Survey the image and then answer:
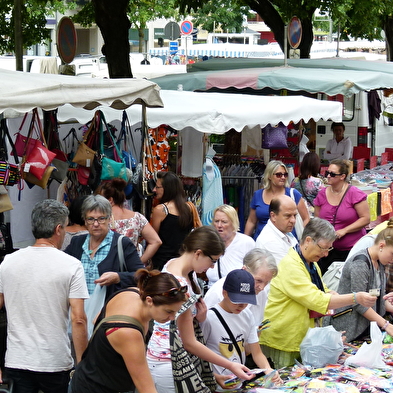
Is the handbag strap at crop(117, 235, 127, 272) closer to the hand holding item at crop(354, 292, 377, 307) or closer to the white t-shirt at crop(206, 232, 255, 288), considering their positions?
the white t-shirt at crop(206, 232, 255, 288)

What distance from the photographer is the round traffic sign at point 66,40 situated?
9545 millimetres

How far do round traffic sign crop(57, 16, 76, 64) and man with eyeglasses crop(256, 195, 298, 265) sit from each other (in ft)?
13.9

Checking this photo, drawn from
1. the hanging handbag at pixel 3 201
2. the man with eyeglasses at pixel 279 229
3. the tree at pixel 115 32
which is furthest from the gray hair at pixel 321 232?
the tree at pixel 115 32

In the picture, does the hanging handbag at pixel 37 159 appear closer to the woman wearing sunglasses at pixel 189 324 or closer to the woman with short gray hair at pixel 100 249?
the woman with short gray hair at pixel 100 249

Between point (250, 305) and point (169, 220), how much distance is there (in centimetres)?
218

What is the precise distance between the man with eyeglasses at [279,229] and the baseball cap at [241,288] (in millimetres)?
1928

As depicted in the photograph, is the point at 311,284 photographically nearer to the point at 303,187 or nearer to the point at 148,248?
the point at 148,248

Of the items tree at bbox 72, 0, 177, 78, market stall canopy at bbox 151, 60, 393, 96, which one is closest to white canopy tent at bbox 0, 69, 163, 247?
market stall canopy at bbox 151, 60, 393, 96

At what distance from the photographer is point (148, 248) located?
6.61 meters

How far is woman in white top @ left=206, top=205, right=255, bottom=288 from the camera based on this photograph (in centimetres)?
639

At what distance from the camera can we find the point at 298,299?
5.27 meters

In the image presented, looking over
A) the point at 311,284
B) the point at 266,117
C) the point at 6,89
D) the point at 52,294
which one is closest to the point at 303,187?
the point at 266,117

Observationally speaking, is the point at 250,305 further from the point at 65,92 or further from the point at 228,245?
A: the point at 65,92

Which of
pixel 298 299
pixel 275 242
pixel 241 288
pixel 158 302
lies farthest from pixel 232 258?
pixel 158 302
